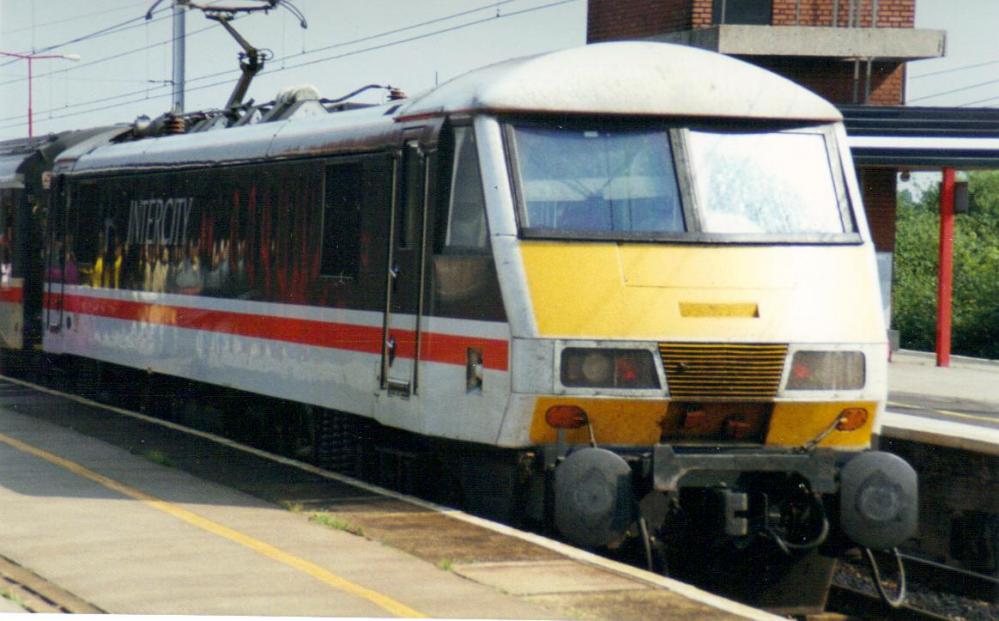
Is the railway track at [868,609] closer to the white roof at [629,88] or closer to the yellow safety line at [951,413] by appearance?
the white roof at [629,88]

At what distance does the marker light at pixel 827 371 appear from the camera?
9.22 metres

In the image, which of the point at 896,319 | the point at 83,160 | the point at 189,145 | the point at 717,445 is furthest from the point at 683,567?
the point at 896,319

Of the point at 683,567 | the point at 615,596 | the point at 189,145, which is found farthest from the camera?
the point at 189,145

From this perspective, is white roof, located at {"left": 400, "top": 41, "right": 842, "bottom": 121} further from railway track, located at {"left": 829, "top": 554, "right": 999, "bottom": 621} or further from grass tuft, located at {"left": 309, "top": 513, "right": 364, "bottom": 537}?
railway track, located at {"left": 829, "top": 554, "right": 999, "bottom": 621}

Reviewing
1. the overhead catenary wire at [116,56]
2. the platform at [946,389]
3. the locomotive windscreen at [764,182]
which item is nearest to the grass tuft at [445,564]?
the locomotive windscreen at [764,182]

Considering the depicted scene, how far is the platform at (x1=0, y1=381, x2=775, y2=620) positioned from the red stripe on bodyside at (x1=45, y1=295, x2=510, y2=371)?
853 mm

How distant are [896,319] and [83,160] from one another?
9.08 metres

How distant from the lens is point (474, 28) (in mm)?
9742

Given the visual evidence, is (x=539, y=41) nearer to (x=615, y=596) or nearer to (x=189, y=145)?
(x=615, y=596)

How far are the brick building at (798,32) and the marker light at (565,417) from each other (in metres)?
9.90

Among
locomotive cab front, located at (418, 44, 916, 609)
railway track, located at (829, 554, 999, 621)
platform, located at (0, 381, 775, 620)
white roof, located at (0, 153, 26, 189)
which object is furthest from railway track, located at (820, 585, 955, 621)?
white roof, located at (0, 153, 26, 189)

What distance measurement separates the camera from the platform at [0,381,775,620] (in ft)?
24.9

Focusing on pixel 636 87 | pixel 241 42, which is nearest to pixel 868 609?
pixel 636 87

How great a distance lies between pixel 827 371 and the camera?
365 inches
